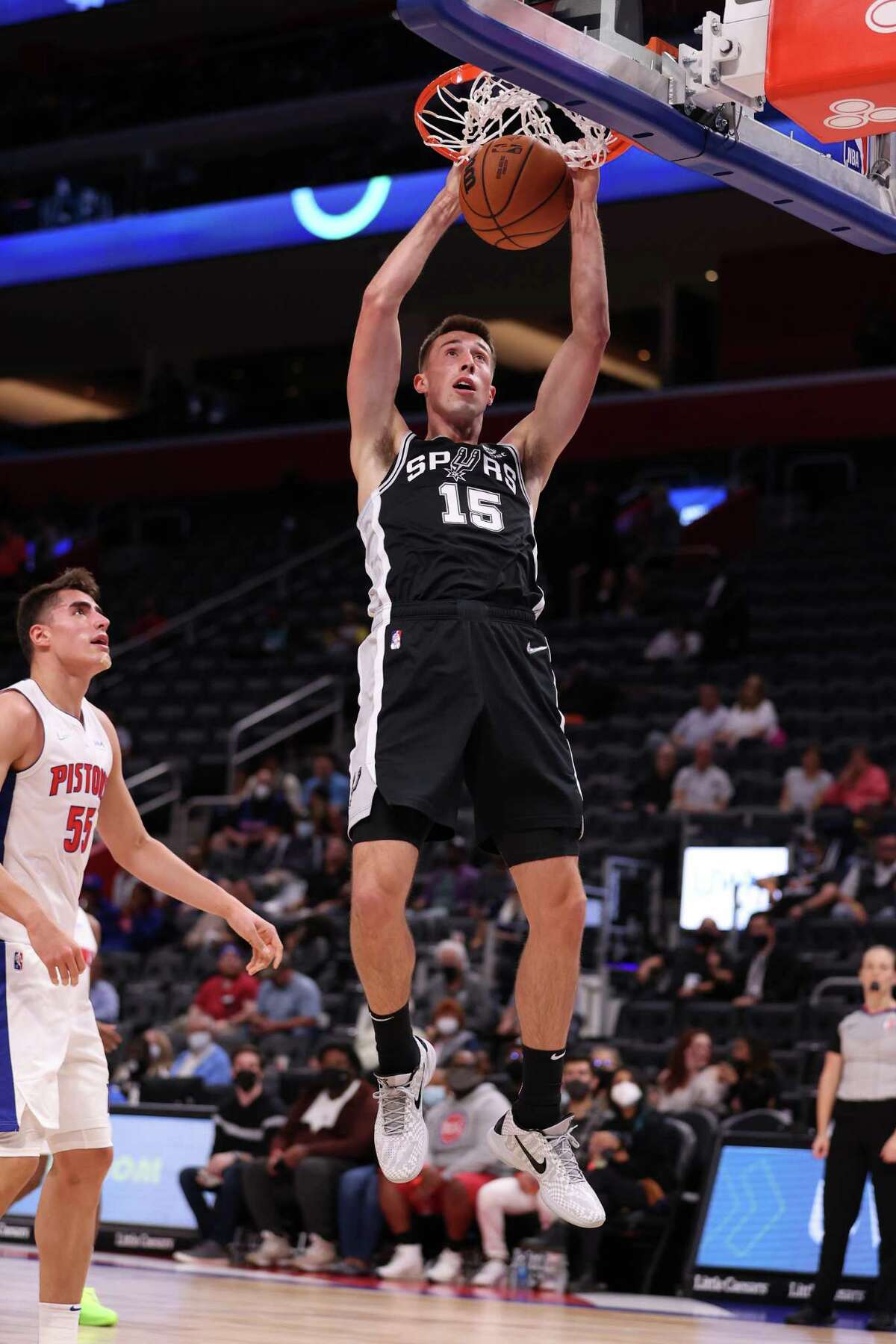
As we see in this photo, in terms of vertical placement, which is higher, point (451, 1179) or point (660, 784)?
point (660, 784)

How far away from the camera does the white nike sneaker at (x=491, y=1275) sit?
35.1ft

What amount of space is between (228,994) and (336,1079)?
107 inches

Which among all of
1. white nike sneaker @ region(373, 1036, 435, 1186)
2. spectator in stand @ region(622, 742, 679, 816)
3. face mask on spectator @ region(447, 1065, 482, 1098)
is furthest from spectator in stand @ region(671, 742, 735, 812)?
white nike sneaker @ region(373, 1036, 435, 1186)

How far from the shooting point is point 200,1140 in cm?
1192

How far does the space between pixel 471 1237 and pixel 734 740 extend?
6.18 m

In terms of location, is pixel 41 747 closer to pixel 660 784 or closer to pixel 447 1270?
pixel 447 1270

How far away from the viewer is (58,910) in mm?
5691

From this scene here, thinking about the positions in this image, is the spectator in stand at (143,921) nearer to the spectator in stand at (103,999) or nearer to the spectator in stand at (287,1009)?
the spectator in stand at (103,999)

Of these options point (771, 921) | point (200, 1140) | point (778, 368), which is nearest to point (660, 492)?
point (778, 368)

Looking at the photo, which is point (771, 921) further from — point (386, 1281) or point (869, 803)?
point (386, 1281)

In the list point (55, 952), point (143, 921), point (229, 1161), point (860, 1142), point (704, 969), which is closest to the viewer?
point (55, 952)

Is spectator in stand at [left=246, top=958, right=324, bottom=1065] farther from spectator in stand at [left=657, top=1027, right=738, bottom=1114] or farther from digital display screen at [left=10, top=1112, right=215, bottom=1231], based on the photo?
spectator in stand at [left=657, top=1027, right=738, bottom=1114]

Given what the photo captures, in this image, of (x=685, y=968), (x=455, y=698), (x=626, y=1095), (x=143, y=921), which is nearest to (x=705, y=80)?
(x=455, y=698)

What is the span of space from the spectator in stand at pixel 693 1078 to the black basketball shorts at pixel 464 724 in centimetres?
660
